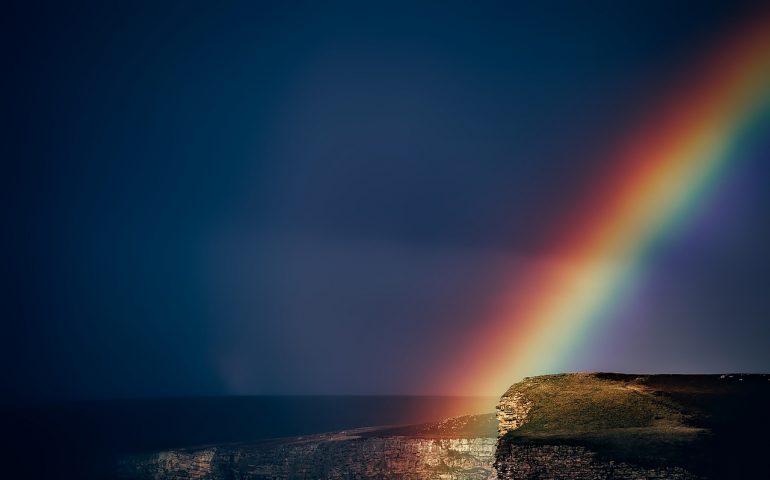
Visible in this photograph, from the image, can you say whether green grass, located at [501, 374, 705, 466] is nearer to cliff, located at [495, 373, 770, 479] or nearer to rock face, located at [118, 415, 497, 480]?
cliff, located at [495, 373, 770, 479]

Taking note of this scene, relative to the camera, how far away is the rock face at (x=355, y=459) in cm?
5062

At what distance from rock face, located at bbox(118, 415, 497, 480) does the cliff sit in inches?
439

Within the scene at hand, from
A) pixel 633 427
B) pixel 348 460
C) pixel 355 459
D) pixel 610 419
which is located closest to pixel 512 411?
pixel 610 419

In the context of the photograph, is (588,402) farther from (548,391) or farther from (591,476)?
(591,476)

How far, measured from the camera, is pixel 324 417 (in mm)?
183500

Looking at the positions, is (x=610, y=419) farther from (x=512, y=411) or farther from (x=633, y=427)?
(x=512, y=411)

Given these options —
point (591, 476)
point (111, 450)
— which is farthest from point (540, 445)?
point (111, 450)

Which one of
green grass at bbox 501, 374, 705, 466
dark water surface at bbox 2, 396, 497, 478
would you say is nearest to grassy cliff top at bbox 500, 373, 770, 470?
green grass at bbox 501, 374, 705, 466

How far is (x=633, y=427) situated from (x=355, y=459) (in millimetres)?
30676

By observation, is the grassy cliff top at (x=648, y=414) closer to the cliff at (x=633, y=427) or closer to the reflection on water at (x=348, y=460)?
the cliff at (x=633, y=427)

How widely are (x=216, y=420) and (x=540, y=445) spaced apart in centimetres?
17141

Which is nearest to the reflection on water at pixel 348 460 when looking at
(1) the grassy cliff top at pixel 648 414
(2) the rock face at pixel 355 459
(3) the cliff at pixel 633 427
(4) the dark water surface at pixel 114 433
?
(2) the rock face at pixel 355 459

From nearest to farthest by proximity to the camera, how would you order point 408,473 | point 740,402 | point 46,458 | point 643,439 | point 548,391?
point 643,439 → point 740,402 → point 548,391 → point 408,473 → point 46,458

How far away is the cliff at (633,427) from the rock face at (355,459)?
11.2m
